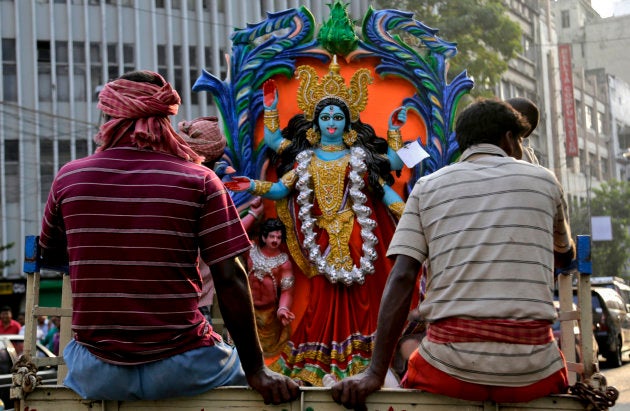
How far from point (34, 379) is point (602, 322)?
1557cm

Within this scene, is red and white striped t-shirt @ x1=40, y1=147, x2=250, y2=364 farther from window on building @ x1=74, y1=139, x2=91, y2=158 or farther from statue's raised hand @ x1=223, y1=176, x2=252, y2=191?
window on building @ x1=74, y1=139, x2=91, y2=158

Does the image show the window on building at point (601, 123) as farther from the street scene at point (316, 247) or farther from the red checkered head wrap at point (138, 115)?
the red checkered head wrap at point (138, 115)

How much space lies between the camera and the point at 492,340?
3.50 m

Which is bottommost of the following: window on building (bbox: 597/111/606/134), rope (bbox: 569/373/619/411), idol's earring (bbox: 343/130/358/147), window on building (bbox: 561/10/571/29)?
rope (bbox: 569/373/619/411)

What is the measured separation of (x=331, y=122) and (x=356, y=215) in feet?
2.18

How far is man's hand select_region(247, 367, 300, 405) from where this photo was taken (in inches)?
143

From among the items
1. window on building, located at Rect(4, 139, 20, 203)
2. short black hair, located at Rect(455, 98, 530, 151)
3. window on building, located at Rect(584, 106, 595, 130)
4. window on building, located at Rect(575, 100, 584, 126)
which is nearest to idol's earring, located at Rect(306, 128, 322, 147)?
short black hair, located at Rect(455, 98, 530, 151)

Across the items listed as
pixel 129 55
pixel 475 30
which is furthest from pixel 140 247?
pixel 129 55

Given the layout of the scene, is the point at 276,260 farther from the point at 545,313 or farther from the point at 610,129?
the point at 610,129

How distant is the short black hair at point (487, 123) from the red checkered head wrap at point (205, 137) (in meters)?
3.33


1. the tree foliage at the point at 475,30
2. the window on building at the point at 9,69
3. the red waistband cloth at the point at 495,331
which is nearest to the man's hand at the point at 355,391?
the red waistband cloth at the point at 495,331

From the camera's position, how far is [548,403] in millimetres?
3582

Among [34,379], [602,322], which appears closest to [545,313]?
[34,379]

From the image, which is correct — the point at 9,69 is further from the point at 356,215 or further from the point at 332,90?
the point at 356,215
